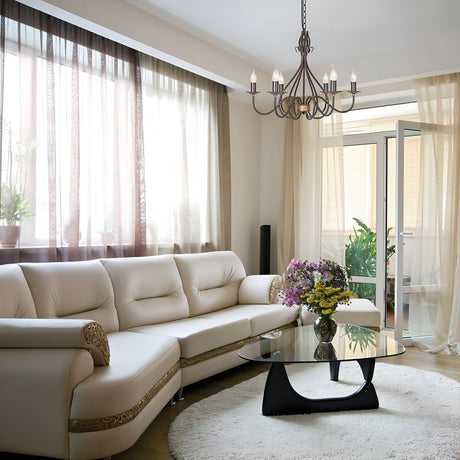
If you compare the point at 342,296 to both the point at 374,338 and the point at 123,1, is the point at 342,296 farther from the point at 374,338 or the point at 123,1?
the point at 123,1

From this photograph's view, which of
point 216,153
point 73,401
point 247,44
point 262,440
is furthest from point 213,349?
point 247,44

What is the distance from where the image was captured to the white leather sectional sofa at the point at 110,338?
83.5 inches

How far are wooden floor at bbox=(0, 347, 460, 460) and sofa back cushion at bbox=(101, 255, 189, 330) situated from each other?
0.58m

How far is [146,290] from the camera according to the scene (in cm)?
364

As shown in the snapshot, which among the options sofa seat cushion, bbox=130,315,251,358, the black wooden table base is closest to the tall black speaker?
sofa seat cushion, bbox=130,315,251,358

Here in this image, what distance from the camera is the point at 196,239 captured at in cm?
483

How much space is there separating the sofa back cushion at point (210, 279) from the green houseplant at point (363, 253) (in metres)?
1.52

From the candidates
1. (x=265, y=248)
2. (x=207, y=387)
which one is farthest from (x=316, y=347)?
(x=265, y=248)

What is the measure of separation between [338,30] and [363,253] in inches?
97.5

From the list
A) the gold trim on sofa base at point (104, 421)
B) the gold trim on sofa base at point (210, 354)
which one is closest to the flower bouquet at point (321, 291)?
the gold trim on sofa base at point (210, 354)

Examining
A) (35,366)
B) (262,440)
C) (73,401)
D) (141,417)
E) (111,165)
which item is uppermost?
(111,165)

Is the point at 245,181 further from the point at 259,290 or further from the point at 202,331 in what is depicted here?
the point at 202,331

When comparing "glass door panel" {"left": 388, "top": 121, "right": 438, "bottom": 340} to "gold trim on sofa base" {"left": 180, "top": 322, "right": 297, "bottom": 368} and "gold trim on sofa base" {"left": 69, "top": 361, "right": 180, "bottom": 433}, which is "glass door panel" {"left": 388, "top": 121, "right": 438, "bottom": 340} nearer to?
"gold trim on sofa base" {"left": 180, "top": 322, "right": 297, "bottom": 368}

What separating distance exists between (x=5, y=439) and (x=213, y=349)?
1441 millimetres
